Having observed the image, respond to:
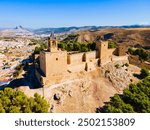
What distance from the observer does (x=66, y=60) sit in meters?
23.8

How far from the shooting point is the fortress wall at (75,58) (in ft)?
82.1

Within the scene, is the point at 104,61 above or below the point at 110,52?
below

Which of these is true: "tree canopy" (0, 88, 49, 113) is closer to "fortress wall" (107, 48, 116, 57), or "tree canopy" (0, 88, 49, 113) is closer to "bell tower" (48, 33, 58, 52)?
"bell tower" (48, 33, 58, 52)

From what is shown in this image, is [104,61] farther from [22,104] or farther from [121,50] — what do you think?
[22,104]

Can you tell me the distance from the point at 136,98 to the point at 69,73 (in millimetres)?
7661

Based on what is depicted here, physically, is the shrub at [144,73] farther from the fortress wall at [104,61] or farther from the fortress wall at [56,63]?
the fortress wall at [56,63]

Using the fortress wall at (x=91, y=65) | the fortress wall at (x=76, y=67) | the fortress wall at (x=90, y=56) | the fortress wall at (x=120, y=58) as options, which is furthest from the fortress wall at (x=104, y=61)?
the fortress wall at (x=76, y=67)

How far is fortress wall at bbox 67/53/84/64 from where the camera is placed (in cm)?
2503

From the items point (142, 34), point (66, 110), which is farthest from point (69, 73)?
point (142, 34)

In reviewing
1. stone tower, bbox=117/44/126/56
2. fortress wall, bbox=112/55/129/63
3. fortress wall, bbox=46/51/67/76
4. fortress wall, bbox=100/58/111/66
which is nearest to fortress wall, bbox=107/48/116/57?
fortress wall, bbox=112/55/129/63

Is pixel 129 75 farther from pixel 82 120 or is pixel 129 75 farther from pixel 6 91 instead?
pixel 82 120

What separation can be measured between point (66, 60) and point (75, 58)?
2265 millimetres

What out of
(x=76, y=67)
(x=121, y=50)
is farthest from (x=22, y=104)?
(x=121, y=50)

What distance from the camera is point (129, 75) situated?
2883 centimetres
